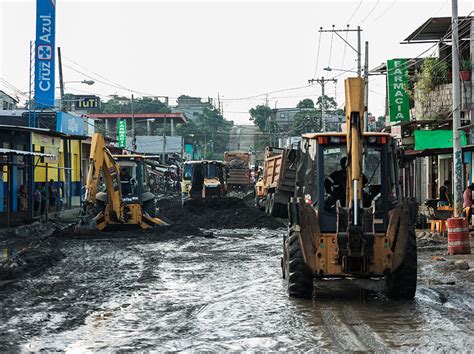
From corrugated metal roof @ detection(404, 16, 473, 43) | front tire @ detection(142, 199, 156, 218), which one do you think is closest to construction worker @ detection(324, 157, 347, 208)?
front tire @ detection(142, 199, 156, 218)

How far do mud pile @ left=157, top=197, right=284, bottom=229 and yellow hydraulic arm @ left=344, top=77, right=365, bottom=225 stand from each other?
17.2 meters

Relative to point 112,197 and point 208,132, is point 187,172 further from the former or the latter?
point 208,132

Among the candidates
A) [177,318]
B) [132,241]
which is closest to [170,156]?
[132,241]

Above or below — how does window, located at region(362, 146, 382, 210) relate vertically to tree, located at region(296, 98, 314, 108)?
below

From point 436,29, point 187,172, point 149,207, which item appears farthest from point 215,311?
point 187,172

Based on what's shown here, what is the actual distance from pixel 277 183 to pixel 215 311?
71.1ft

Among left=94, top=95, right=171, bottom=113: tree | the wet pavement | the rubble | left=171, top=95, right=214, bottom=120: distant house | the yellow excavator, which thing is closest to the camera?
the wet pavement

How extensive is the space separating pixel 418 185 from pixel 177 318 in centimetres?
3221

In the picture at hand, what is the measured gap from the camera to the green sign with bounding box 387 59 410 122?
3384 cm

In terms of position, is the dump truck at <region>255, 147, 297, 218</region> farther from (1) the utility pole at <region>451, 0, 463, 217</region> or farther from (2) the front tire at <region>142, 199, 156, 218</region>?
(1) the utility pole at <region>451, 0, 463, 217</region>

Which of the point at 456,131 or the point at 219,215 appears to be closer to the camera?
the point at 456,131

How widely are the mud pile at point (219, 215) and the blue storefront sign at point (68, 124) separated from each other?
9.96 meters

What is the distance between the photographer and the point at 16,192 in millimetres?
29547

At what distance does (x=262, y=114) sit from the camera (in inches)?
3851
